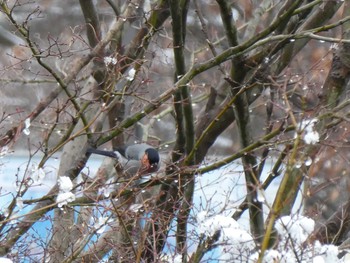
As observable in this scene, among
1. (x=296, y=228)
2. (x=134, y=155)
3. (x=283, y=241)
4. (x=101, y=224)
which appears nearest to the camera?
(x=296, y=228)

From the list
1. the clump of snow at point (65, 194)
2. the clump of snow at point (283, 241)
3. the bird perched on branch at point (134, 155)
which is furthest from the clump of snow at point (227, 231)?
the bird perched on branch at point (134, 155)

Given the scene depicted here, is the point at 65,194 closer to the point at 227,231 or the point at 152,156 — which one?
the point at 227,231

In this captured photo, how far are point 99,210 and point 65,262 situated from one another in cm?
42

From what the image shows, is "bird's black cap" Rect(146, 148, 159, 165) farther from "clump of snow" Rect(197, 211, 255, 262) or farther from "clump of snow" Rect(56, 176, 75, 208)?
"clump of snow" Rect(197, 211, 255, 262)

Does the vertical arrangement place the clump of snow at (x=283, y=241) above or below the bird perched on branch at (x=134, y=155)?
below

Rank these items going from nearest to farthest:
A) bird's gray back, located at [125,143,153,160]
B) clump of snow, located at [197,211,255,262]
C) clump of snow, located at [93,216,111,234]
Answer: clump of snow, located at [197,211,255,262] < clump of snow, located at [93,216,111,234] < bird's gray back, located at [125,143,153,160]

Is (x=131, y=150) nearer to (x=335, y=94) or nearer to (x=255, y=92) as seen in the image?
(x=255, y=92)

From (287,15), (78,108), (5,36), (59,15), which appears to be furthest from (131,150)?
(59,15)

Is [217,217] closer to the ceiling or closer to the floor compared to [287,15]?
closer to the floor

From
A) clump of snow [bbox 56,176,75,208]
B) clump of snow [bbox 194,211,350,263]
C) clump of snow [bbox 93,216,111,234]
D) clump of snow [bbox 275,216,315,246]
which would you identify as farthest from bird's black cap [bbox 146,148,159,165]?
clump of snow [bbox 275,216,315,246]

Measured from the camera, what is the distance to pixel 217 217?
→ 461cm

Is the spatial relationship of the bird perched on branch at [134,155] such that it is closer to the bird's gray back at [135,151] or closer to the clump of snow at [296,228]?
the bird's gray back at [135,151]

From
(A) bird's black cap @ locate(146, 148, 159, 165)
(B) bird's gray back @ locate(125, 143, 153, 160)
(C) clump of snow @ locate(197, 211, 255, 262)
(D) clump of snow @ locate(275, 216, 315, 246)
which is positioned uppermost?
(B) bird's gray back @ locate(125, 143, 153, 160)

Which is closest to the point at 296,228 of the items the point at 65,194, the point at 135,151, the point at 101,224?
the point at 101,224
